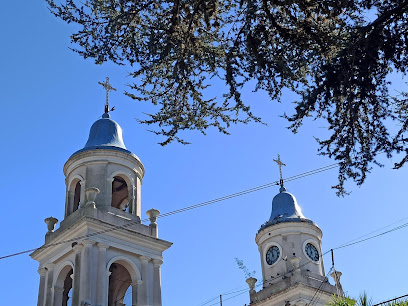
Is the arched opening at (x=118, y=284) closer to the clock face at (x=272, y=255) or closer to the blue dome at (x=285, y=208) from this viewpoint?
the clock face at (x=272, y=255)

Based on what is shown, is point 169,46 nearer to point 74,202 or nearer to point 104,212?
point 104,212

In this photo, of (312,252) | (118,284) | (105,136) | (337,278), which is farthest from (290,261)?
(105,136)

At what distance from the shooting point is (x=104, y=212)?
27.5 m

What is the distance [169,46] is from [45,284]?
1814cm

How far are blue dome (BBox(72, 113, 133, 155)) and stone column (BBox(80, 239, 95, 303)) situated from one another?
5.12 m

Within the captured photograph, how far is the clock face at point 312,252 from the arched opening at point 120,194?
976 centimetres

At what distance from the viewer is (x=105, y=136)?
30859mm

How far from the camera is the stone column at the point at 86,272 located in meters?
25.0

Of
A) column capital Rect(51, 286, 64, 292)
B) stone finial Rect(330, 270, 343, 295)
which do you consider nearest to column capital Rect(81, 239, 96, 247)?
column capital Rect(51, 286, 64, 292)

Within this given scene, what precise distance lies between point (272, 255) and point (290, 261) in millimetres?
1749

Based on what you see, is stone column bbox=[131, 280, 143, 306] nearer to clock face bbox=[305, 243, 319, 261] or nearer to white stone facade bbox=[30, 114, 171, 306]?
white stone facade bbox=[30, 114, 171, 306]

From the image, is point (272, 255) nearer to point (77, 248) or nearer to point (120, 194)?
point (120, 194)

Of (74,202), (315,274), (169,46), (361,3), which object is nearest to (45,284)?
(74,202)

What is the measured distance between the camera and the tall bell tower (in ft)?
85.7
